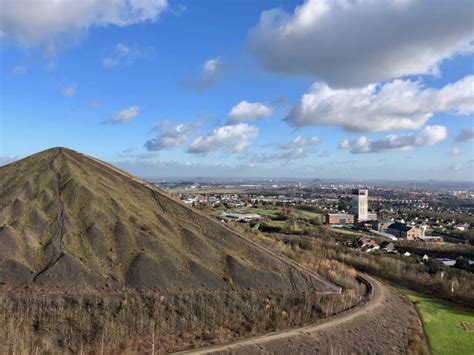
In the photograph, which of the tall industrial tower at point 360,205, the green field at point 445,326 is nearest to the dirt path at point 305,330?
the green field at point 445,326

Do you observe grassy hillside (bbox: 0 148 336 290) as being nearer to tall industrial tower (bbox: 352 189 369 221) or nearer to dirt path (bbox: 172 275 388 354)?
dirt path (bbox: 172 275 388 354)

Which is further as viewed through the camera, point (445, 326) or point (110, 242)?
point (110, 242)

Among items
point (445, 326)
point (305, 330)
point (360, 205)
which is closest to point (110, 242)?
point (305, 330)

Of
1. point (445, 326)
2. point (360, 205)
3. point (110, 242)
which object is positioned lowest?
point (445, 326)

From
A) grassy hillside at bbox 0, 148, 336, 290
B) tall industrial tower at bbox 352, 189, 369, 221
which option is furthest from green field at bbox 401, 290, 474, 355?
tall industrial tower at bbox 352, 189, 369, 221

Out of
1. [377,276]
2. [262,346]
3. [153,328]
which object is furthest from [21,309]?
[377,276]

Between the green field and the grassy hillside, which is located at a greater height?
the grassy hillside

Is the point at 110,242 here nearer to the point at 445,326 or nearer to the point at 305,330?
the point at 305,330

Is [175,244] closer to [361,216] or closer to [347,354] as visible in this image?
[347,354]
